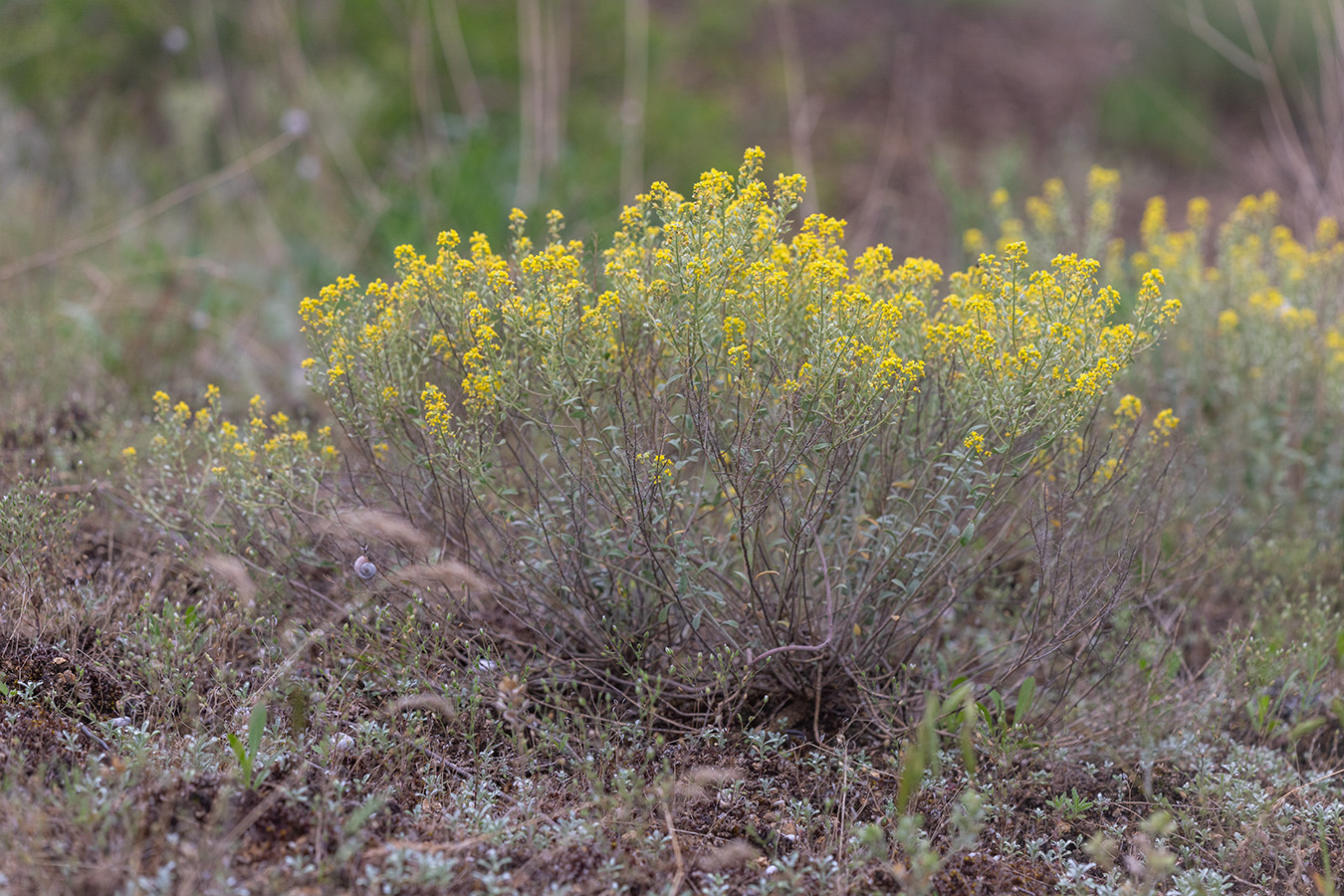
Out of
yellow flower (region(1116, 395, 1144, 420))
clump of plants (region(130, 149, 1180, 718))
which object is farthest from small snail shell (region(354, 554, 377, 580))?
yellow flower (region(1116, 395, 1144, 420))

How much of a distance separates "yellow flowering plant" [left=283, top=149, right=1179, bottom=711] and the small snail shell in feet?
0.53

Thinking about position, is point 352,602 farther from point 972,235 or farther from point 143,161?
point 143,161

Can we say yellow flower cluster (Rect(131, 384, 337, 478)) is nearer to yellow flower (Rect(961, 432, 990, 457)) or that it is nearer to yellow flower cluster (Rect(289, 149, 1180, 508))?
yellow flower cluster (Rect(289, 149, 1180, 508))

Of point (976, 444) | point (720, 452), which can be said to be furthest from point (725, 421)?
point (976, 444)

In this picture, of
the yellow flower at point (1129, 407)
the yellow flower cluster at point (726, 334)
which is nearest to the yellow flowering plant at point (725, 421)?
the yellow flower cluster at point (726, 334)

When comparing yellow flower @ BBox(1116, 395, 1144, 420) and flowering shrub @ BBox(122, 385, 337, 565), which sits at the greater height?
flowering shrub @ BBox(122, 385, 337, 565)

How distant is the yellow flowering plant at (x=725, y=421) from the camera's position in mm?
2113

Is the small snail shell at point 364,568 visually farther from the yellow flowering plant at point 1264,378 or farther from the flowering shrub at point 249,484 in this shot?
the yellow flowering plant at point 1264,378

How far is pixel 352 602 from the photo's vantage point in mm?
2352

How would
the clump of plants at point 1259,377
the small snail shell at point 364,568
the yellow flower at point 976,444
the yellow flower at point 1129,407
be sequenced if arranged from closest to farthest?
the yellow flower at point 976,444 → the small snail shell at point 364,568 → the yellow flower at point 1129,407 → the clump of plants at point 1259,377

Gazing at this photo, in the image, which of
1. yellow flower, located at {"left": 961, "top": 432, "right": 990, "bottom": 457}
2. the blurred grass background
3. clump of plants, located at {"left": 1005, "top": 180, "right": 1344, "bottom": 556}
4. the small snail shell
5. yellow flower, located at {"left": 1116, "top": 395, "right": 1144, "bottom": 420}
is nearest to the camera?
yellow flower, located at {"left": 961, "top": 432, "right": 990, "bottom": 457}

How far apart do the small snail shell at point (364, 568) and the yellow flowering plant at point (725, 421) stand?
0.53 ft

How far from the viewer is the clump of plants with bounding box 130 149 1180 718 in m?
2.12

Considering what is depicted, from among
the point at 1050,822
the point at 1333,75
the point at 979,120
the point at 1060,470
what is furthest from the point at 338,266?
the point at 979,120
